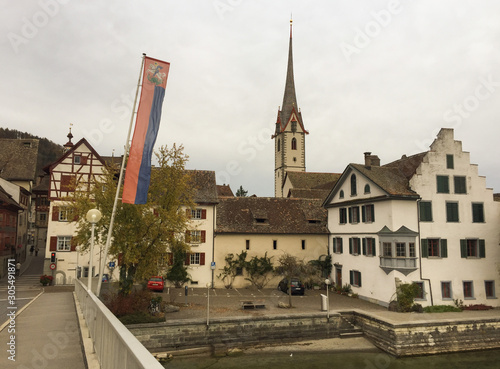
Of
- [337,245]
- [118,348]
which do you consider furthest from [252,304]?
[118,348]

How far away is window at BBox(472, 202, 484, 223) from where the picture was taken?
1176 inches

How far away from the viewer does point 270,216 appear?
3909 centimetres

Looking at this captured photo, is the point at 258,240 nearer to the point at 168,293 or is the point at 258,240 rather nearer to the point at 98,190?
the point at 168,293

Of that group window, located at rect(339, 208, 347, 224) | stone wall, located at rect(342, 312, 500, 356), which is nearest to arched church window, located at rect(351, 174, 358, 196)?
window, located at rect(339, 208, 347, 224)

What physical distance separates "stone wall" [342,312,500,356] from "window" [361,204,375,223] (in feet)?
28.3

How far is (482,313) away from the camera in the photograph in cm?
2639

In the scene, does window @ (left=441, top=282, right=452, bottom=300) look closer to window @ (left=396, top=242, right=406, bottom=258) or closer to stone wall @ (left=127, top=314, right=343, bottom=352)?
window @ (left=396, top=242, right=406, bottom=258)

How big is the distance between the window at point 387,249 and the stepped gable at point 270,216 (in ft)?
31.8

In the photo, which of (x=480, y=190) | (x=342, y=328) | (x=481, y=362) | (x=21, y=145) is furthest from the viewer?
(x=21, y=145)

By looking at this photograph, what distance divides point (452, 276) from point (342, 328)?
1002cm

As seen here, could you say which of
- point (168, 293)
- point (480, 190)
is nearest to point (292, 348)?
point (168, 293)

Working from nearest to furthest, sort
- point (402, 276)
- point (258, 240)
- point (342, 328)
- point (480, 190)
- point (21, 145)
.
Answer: point (342, 328)
point (402, 276)
point (480, 190)
point (258, 240)
point (21, 145)

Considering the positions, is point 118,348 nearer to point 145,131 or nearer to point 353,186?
point 145,131

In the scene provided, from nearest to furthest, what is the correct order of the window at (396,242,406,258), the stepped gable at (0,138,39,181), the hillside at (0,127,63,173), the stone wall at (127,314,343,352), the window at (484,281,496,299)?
the stone wall at (127,314,343,352) < the window at (396,242,406,258) < the window at (484,281,496,299) < the stepped gable at (0,138,39,181) < the hillside at (0,127,63,173)
